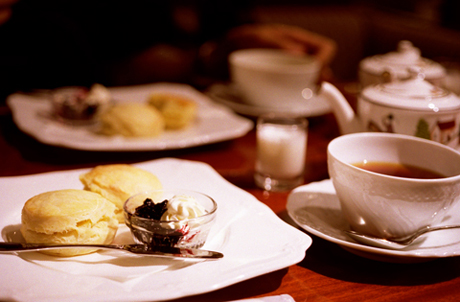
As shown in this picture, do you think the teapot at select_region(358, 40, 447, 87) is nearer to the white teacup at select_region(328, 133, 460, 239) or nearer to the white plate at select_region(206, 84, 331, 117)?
the white plate at select_region(206, 84, 331, 117)

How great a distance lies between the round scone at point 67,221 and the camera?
661 mm

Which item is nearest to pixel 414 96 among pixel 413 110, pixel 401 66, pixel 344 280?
pixel 413 110

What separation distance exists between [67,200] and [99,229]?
0.07m

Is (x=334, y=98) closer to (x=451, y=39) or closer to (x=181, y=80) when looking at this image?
(x=181, y=80)

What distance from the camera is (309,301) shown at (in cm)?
64

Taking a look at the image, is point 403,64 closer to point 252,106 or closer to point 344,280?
point 252,106

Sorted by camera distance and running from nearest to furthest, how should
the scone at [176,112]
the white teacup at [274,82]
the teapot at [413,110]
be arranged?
the teapot at [413,110]
the scone at [176,112]
the white teacup at [274,82]

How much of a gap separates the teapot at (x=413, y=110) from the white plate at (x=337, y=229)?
0.19 metres

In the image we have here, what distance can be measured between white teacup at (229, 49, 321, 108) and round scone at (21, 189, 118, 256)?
3.12ft

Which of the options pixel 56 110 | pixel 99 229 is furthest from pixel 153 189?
pixel 56 110

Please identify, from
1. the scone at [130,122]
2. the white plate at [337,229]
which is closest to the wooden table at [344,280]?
the white plate at [337,229]

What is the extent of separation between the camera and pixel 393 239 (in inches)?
29.4

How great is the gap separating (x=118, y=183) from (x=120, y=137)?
0.49m

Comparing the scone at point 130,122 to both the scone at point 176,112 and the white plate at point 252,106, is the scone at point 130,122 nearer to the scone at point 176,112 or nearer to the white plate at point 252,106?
the scone at point 176,112
